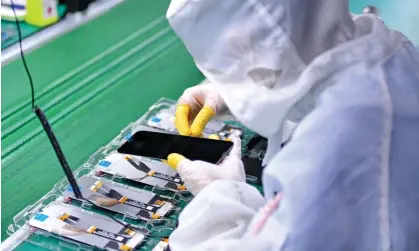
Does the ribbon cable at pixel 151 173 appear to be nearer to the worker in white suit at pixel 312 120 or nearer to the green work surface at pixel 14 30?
the worker in white suit at pixel 312 120

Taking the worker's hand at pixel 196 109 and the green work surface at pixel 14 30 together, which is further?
the green work surface at pixel 14 30

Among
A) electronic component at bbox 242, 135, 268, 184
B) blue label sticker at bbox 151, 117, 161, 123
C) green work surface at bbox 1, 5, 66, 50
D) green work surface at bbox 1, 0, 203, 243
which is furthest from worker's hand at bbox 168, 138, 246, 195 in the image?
green work surface at bbox 1, 5, 66, 50

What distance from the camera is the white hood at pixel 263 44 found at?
91 centimetres

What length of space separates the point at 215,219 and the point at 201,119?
449 millimetres

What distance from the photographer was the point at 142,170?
5.01 ft

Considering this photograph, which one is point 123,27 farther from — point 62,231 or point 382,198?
point 382,198

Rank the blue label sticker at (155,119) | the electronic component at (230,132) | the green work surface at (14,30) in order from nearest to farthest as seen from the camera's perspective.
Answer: the electronic component at (230,132)
the blue label sticker at (155,119)
the green work surface at (14,30)

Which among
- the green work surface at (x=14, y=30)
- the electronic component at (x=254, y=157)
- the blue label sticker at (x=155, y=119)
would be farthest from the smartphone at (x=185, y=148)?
the green work surface at (x=14, y=30)

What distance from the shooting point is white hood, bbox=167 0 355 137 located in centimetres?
91

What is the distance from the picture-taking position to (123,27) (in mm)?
2814

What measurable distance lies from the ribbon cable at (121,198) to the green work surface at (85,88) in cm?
28

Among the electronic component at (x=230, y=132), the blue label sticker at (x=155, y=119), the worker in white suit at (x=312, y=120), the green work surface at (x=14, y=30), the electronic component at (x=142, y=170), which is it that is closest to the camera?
the worker in white suit at (x=312, y=120)

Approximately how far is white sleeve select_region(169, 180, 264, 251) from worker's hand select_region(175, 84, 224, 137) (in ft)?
1.28

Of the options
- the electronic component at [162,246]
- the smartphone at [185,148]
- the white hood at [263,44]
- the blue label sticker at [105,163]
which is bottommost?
the electronic component at [162,246]
